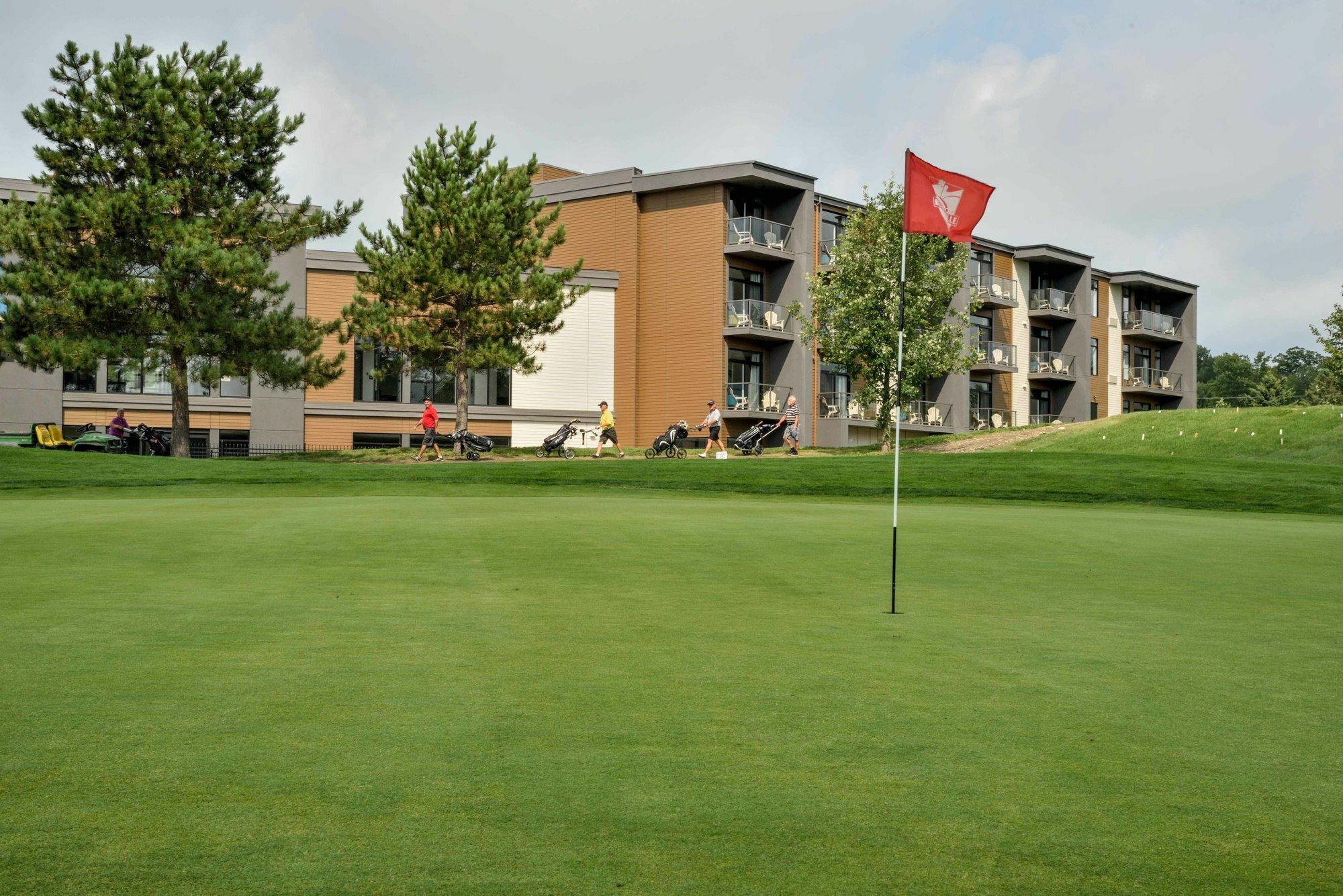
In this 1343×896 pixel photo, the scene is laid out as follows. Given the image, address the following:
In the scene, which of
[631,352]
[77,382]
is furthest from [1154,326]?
[77,382]

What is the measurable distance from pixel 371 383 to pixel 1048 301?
38947mm

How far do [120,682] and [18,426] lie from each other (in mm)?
44706

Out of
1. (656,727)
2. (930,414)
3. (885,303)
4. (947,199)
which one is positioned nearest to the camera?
(656,727)

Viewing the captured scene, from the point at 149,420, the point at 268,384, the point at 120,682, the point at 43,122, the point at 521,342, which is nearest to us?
the point at 120,682

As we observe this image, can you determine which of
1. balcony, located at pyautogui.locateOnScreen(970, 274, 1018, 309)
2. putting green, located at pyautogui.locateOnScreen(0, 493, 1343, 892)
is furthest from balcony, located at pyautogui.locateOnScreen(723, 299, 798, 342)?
putting green, located at pyautogui.locateOnScreen(0, 493, 1343, 892)

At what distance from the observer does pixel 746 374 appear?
178 feet

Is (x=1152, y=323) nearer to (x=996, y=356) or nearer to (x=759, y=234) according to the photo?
(x=996, y=356)

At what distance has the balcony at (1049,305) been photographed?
225ft

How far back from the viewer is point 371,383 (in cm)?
5028

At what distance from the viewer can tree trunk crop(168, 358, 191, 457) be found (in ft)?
126

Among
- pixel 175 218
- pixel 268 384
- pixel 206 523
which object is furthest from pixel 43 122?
pixel 206 523

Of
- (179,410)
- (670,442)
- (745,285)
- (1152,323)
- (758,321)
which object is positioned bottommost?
(670,442)

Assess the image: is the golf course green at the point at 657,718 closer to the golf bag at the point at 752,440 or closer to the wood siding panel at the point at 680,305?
the golf bag at the point at 752,440

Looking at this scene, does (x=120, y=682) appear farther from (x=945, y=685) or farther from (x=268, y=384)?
(x=268, y=384)
